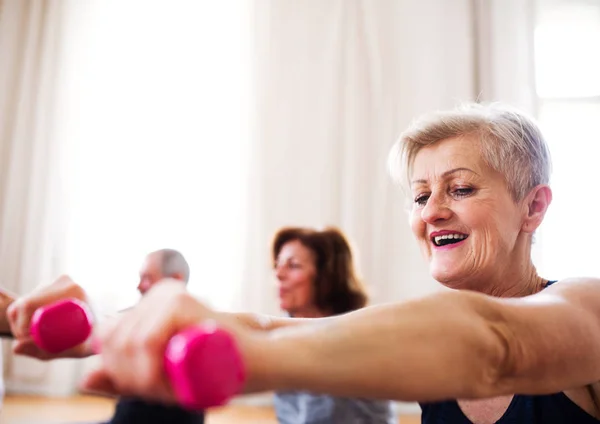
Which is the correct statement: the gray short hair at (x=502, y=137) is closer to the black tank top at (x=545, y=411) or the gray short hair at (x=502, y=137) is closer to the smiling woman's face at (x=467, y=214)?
the smiling woman's face at (x=467, y=214)

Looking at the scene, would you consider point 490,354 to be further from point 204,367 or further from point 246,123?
point 246,123

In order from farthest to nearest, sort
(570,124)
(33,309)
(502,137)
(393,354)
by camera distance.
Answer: (570,124) → (502,137) → (33,309) → (393,354)

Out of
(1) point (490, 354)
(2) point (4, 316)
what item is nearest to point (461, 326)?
(1) point (490, 354)

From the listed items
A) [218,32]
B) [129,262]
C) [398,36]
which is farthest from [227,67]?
[129,262]

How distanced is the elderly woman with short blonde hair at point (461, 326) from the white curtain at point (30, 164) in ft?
9.76

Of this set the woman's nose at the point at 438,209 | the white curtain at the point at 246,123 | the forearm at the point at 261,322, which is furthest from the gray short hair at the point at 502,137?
the white curtain at the point at 246,123

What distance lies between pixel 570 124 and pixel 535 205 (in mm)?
2896

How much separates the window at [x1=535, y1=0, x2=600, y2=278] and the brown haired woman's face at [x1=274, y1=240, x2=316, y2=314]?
1851mm

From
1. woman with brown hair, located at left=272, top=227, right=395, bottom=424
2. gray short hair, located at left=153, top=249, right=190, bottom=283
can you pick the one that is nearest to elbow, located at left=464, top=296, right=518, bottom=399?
gray short hair, located at left=153, top=249, right=190, bottom=283

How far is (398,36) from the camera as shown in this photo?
3.85 m

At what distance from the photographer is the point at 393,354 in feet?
1.39

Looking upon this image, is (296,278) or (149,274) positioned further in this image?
(296,278)

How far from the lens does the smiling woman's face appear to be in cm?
106

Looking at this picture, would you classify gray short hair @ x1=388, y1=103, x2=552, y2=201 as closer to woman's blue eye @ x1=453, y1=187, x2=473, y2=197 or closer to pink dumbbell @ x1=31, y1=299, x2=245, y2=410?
woman's blue eye @ x1=453, y1=187, x2=473, y2=197
